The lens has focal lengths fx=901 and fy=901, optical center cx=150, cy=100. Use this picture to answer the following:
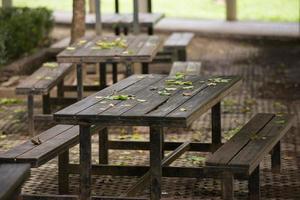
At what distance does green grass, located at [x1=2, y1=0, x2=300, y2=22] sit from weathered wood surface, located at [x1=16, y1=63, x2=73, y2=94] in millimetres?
11289

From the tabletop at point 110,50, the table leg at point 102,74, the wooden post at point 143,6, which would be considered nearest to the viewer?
the tabletop at point 110,50

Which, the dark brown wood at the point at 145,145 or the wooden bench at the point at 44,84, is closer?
the dark brown wood at the point at 145,145

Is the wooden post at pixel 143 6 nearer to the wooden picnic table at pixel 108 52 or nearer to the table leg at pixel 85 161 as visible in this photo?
the wooden picnic table at pixel 108 52

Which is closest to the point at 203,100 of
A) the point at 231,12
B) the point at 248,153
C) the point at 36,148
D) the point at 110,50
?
the point at 248,153

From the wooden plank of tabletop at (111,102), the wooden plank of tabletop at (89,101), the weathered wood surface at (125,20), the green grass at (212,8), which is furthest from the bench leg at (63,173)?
the green grass at (212,8)

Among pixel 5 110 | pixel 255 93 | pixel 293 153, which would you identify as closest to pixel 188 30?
pixel 255 93

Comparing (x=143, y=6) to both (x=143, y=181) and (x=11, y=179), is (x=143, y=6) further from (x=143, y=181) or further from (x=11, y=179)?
(x=11, y=179)

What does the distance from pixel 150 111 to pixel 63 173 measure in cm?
135

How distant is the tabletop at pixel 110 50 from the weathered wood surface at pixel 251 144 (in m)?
1.67

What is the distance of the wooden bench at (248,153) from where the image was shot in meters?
5.94

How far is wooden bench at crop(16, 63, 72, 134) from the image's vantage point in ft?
30.3

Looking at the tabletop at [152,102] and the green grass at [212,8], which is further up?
the tabletop at [152,102]

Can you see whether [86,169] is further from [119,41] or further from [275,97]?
[275,97]

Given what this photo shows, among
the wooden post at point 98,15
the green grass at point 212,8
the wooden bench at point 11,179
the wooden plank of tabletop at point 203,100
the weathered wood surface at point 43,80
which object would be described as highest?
the wooden post at point 98,15
